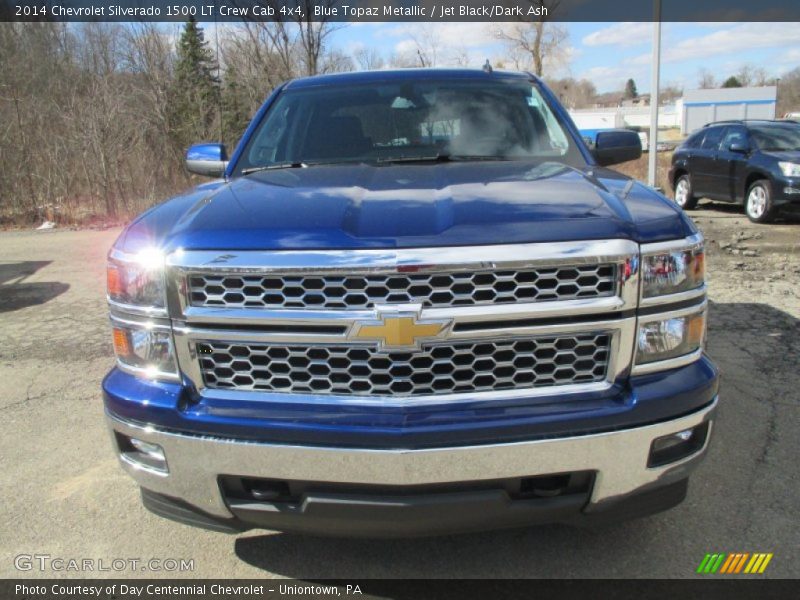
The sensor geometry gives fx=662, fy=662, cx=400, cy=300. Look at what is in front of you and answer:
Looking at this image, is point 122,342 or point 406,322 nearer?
point 406,322

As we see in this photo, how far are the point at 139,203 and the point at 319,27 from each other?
748cm

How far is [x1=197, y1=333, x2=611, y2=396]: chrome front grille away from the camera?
2.03 meters

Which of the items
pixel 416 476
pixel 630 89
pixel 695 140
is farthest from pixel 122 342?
pixel 630 89

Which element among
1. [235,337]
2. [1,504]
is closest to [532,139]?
[235,337]

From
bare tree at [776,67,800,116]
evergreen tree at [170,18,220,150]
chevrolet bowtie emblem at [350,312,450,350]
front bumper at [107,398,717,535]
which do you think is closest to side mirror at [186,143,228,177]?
front bumper at [107,398,717,535]

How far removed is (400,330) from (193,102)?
18.0 m

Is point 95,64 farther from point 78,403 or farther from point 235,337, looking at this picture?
point 235,337

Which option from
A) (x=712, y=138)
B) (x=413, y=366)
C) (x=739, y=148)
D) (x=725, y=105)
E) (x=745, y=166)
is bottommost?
(x=725, y=105)

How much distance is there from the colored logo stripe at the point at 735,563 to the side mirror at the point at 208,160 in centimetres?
299

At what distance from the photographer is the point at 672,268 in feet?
6.88

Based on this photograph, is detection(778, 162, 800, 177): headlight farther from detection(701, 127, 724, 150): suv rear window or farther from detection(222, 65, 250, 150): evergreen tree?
detection(222, 65, 250, 150): evergreen tree

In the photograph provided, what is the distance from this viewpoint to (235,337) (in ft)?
6.72

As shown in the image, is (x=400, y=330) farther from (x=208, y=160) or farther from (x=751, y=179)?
(x=751, y=179)

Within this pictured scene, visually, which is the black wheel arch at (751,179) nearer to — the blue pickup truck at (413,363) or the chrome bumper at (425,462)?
the blue pickup truck at (413,363)
